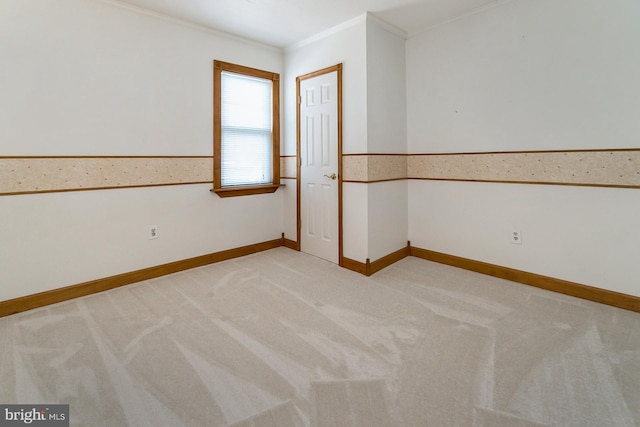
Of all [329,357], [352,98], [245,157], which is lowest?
[329,357]

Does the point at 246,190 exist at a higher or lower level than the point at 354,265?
higher

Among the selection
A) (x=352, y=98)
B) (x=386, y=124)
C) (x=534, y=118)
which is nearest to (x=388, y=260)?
(x=386, y=124)

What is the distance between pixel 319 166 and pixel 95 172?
2155 millimetres

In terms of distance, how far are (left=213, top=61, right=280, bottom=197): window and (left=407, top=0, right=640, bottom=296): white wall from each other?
1705 millimetres

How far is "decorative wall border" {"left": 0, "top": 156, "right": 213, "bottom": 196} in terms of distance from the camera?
2400mm

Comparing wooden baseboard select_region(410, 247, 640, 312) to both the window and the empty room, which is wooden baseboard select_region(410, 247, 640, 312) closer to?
the empty room

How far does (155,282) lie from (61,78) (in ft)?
6.13

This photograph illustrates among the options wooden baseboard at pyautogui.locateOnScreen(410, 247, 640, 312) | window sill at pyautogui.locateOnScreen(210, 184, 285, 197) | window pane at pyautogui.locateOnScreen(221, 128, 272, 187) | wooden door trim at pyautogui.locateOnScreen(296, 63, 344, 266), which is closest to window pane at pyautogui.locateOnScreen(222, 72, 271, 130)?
window pane at pyautogui.locateOnScreen(221, 128, 272, 187)

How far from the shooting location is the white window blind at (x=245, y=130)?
11.9 feet

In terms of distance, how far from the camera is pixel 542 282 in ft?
9.18

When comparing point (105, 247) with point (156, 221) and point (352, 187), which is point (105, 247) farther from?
point (352, 187)

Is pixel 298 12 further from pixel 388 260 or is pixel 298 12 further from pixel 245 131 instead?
pixel 388 260

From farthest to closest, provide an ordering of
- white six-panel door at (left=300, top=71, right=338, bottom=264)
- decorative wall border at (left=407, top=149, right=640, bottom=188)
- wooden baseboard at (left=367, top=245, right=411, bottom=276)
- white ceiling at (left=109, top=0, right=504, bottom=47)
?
white six-panel door at (left=300, top=71, right=338, bottom=264)
wooden baseboard at (left=367, top=245, right=411, bottom=276)
white ceiling at (left=109, top=0, right=504, bottom=47)
decorative wall border at (left=407, top=149, right=640, bottom=188)

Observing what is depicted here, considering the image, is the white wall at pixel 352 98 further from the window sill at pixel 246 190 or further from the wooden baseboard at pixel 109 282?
the wooden baseboard at pixel 109 282
